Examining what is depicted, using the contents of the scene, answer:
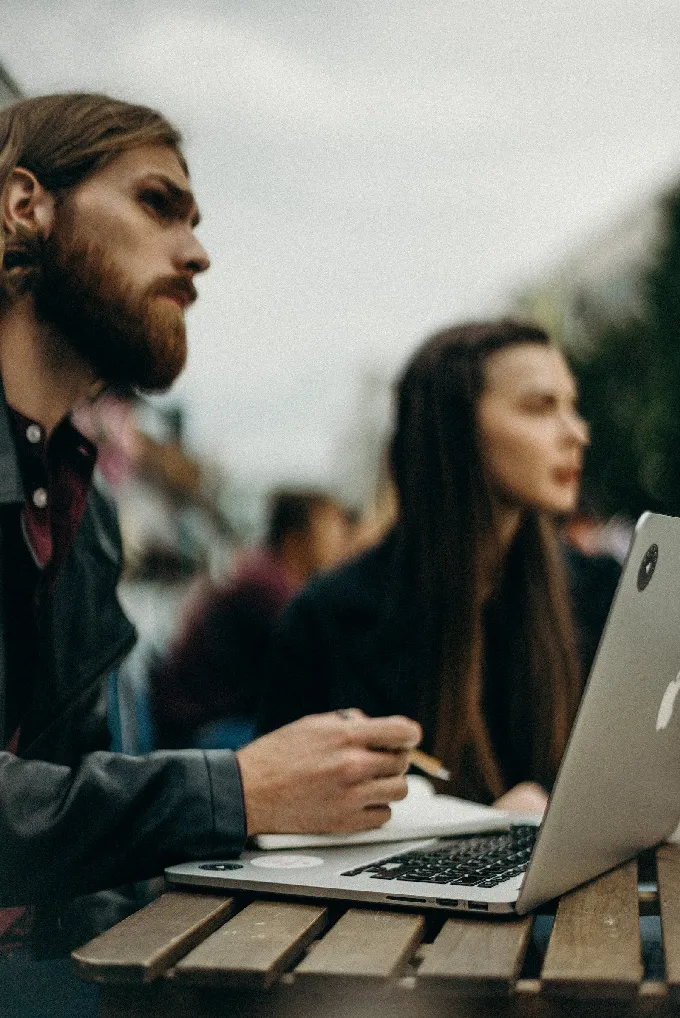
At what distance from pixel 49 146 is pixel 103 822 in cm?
80

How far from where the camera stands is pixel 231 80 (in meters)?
1.68

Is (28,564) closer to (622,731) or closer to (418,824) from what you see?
(418,824)

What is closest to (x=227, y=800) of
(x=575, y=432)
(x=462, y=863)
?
(x=462, y=863)

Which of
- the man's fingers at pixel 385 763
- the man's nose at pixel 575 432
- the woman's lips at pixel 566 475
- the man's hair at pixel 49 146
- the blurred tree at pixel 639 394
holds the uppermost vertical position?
the man's hair at pixel 49 146

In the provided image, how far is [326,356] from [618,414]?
393 cm

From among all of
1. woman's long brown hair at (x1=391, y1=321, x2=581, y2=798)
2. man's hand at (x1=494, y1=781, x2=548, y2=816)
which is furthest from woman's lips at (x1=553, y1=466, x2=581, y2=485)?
man's hand at (x1=494, y1=781, x2=548, y2=816)

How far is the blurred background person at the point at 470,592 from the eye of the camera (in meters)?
1.95

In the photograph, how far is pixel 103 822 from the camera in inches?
39.3

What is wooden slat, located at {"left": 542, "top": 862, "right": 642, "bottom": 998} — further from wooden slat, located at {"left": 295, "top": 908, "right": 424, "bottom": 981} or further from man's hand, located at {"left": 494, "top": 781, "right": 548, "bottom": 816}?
man's hand, located at {"left": 494, "top": 781, "right": 548, "bottom": 816}

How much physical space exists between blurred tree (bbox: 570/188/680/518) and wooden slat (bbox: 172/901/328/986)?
573cm

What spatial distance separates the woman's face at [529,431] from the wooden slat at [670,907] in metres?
0.93

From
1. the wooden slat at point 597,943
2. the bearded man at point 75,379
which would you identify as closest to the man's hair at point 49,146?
the bearded man at point 75,379

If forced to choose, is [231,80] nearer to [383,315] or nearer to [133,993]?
[383,315]

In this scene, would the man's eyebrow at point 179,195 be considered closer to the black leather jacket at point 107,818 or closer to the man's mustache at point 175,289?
the man's mustache at point 175,289
